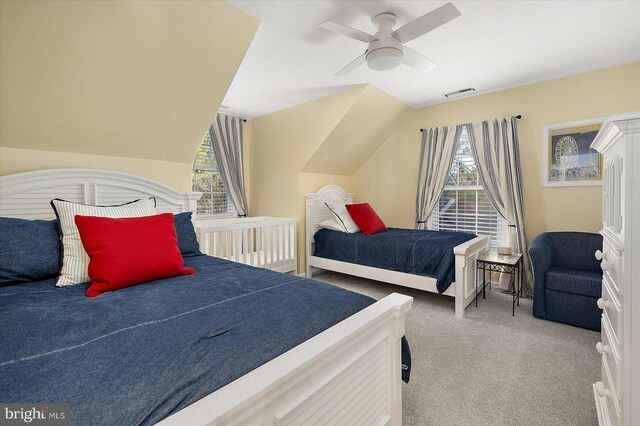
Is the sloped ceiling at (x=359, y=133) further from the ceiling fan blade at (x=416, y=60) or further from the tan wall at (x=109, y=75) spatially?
the tan wall at (x=109, y=75)

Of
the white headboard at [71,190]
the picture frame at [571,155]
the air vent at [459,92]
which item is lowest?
the white headboard at [71,190]

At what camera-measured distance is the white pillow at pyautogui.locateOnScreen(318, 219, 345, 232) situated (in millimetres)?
4028

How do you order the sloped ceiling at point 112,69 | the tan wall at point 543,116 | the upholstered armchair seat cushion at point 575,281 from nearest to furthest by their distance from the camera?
the sloped ceiling at point 112,69
the upholstered armchair seat cushion at point 575,281
the tan wall at point 543,116

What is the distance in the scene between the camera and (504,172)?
143 inches

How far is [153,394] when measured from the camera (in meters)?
0.72

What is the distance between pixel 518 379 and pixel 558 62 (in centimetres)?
296

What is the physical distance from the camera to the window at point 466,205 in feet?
12.8

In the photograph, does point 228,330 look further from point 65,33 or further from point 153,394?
point 65,33

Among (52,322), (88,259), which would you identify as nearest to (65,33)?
(88,259)

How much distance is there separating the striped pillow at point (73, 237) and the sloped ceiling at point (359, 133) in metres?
2.62

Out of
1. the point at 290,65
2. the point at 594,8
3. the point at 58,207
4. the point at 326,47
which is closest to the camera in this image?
the point at 58,207

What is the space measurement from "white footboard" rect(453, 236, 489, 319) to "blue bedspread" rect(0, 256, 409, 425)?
5.43 feet

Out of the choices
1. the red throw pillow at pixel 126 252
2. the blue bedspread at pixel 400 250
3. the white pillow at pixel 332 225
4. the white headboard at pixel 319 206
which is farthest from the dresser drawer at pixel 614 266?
the white headboard at pixel 319 206

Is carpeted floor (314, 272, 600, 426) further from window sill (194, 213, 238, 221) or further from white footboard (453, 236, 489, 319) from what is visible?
window sill (194, 213, 238, 221)
